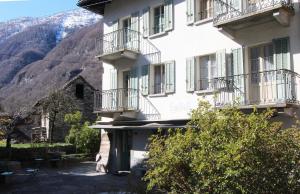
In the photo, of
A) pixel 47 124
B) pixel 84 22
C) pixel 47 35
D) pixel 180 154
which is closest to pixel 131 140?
pixel 180 154

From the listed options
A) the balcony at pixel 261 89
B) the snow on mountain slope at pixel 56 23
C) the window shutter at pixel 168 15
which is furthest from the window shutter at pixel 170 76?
the snow on mountain slope at pixel 56 23

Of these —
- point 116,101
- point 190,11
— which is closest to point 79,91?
point 116,101

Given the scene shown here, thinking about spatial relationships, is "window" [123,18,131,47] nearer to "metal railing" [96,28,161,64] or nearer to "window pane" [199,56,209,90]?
"metal railing" [96,28,161,64]

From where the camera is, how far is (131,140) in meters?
20.0

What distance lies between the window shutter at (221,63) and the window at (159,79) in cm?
350

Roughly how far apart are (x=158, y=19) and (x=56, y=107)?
16840 millimetres

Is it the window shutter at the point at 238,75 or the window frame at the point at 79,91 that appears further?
the window frame at the point at 79,91

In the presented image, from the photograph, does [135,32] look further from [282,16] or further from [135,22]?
[282,16]

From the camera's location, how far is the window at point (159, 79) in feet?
59.6

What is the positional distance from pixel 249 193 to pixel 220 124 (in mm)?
1477

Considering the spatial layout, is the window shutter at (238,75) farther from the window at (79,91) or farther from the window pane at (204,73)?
the window at (79,91)

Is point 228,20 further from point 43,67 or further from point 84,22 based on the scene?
point 84,22

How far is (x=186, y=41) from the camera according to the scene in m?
16.8

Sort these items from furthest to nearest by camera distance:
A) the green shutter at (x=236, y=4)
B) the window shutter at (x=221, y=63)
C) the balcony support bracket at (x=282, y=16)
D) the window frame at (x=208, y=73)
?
the window frame at (x=208, y=73) < the window shutter at (x=221, y=63) < the green shutter at (x=236, y=4) < the balcony support bracket at (x=282, y=16)
